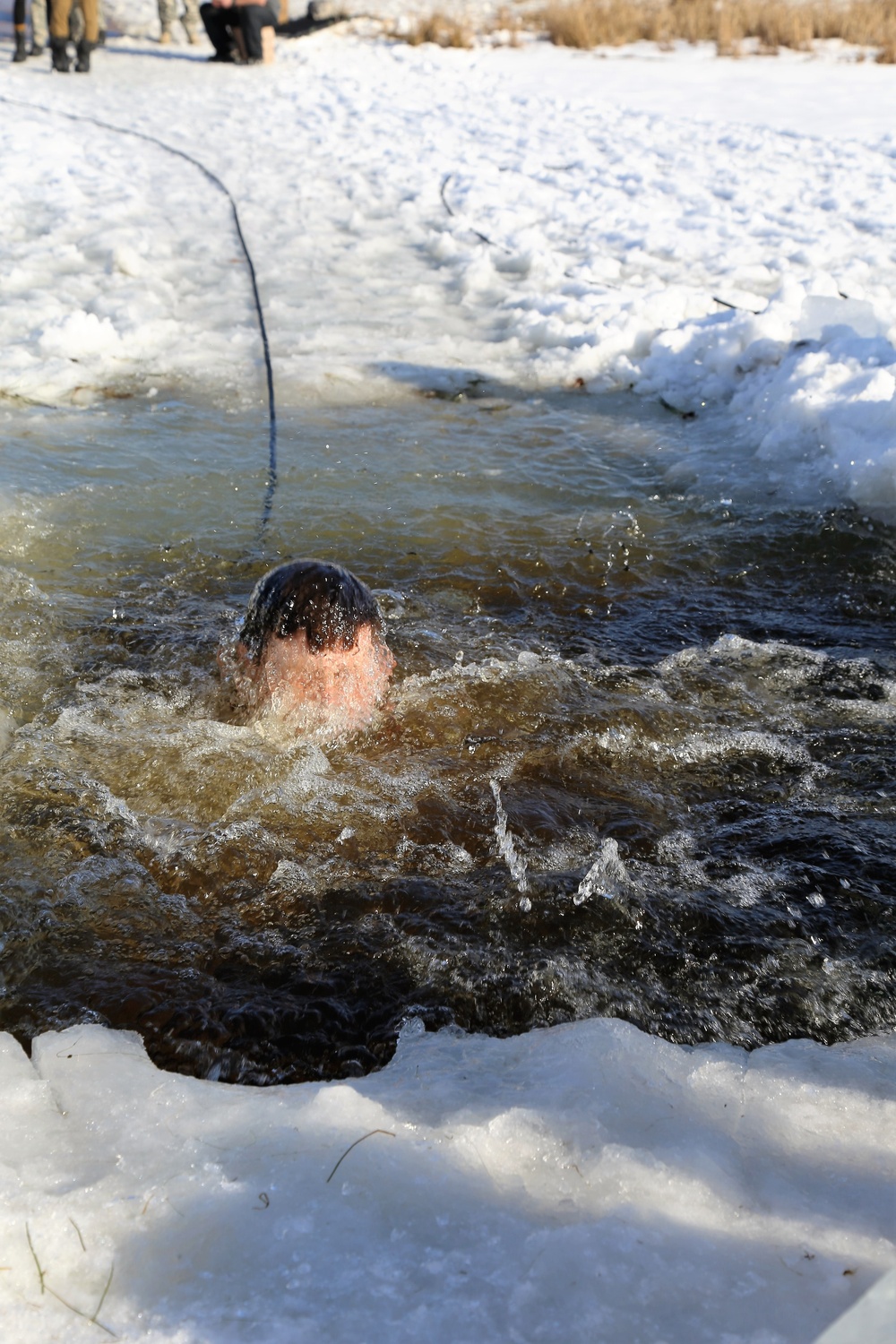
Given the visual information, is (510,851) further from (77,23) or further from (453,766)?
(77,23)

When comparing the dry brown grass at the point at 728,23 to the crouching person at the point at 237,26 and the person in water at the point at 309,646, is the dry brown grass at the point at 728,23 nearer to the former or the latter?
the crouching person at the point at 237,26

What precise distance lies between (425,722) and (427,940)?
965 mm

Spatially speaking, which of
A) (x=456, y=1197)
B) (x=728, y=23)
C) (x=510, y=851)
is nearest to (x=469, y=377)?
(x=510, y=851)

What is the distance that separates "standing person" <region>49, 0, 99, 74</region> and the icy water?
42.1ft

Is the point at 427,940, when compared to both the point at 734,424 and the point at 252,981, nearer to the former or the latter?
the point at 252,981

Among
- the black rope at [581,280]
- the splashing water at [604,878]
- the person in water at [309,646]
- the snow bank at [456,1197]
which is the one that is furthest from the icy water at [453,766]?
the black rope at [581,280]

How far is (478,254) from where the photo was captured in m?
8.15

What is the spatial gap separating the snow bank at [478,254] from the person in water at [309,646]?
8.78 feet

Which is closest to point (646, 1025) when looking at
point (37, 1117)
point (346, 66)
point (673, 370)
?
point (37, 1117)

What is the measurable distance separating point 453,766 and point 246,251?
20.6 feet

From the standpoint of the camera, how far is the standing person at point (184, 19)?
1827 centimetres

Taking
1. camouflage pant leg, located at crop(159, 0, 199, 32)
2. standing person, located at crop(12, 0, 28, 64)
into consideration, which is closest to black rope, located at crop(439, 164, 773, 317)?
standing person, located at crop(12, 0, 28, 64)

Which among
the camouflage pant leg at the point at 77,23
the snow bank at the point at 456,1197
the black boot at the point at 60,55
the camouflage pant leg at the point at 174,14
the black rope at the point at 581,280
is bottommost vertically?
the snow bank at the point at 456,1197

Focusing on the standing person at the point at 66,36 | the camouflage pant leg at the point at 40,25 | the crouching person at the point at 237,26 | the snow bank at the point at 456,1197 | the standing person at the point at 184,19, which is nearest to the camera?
the snow bank at the point at 456,1197
